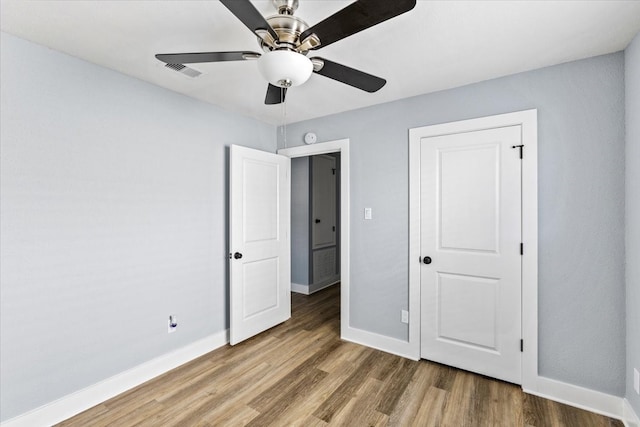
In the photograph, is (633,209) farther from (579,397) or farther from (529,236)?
(579,397)

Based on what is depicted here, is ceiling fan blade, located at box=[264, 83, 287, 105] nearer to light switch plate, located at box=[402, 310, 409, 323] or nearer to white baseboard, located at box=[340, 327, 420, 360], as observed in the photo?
light switch plate, located at box=[402, 310, 409, 323]

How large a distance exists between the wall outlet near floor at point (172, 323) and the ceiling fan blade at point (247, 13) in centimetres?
236

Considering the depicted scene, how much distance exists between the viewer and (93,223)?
6.96 feet

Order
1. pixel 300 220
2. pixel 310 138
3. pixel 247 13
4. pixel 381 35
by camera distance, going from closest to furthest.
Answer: pixel 247 13 → pixel 381 35 → pixel 310 138 → pixel 300 220

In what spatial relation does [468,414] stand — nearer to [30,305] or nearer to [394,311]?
[394,311]

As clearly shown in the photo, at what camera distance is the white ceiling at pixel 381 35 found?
1560mm

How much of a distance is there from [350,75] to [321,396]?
2167 mm

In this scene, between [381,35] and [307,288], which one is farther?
[307,288]

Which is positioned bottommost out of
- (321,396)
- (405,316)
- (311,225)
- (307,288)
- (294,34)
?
(321,396)

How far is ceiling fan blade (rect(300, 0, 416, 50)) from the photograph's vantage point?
43.1 inches

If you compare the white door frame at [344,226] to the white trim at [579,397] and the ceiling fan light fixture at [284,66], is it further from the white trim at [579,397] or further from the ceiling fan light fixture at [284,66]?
the ceiling fan light fixture at [284,66]

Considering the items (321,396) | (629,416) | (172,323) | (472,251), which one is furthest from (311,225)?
(629,416)

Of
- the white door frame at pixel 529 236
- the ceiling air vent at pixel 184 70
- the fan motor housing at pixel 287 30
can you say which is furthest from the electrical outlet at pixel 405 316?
the ceiling air vent at pixel 184 70

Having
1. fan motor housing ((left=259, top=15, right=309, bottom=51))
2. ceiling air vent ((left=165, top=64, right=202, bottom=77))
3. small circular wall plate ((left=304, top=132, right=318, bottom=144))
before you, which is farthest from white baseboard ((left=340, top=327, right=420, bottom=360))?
ceiling air vent ((left=165, top=64, right=202, bottom=77))
